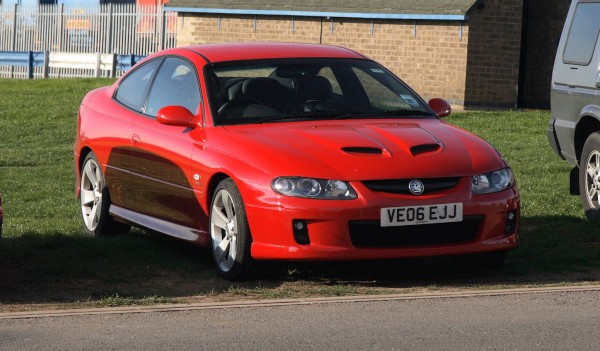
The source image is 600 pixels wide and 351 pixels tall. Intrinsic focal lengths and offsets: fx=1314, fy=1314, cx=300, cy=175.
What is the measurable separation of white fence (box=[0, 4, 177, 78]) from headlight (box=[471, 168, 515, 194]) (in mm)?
27128

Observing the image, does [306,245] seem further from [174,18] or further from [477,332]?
[174,18]

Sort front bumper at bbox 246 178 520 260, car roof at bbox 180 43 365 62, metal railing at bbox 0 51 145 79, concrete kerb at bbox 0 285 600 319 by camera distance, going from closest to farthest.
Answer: concrete kerb at bbox 0 285 600 319, front bumper at bbox 246 178 520 260, car roof at bbox 180 43 365 62, metal railing at bbox 0 51 145 79

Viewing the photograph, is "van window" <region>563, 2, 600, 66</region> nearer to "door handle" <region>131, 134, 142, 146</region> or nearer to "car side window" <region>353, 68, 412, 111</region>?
"car side window" <region>353, 68, 412, 111</region>

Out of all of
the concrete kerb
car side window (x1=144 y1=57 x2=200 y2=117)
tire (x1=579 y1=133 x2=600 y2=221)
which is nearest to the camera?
the concrete kerb

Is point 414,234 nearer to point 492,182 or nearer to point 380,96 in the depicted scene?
point 492,182

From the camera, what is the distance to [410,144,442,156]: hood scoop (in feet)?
28.2

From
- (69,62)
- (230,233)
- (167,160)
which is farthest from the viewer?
(69,62)

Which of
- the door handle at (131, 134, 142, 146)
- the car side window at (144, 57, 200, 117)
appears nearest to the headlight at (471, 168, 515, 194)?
the car side window at (144, 57, 200, 117)

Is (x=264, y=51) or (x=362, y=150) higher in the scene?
(x=264, y=51)

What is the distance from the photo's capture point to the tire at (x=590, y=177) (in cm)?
1152

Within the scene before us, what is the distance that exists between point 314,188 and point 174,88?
2.19m

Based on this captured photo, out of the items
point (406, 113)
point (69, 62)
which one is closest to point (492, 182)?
point (406, 113)

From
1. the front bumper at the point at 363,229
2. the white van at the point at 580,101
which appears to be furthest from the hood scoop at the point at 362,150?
the white van at the point at 580,101

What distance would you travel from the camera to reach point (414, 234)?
8.44 metres
